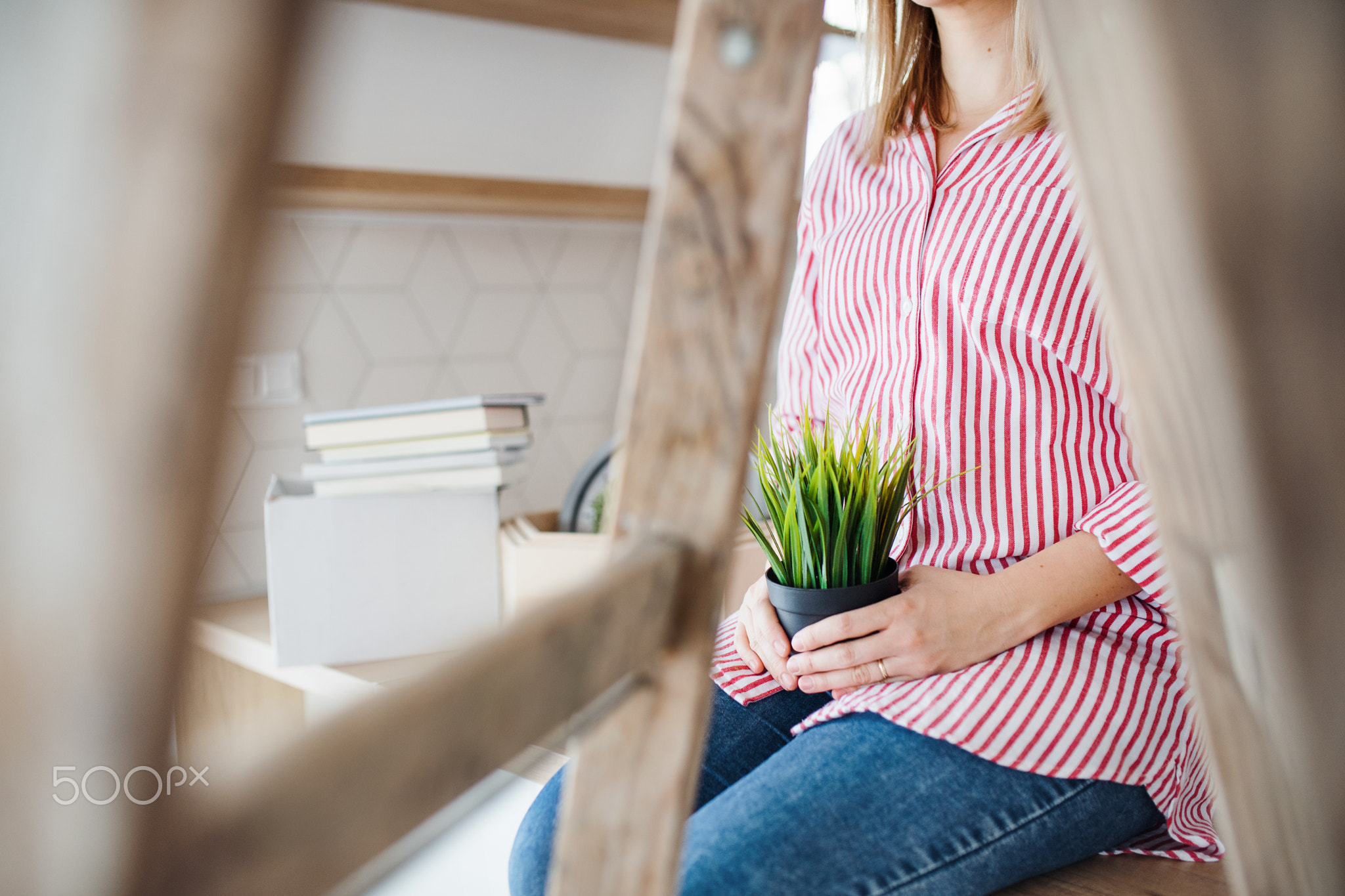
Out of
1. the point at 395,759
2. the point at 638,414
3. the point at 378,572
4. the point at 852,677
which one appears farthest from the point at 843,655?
the point at 378,572

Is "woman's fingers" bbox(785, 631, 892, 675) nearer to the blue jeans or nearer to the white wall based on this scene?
the blue jeans

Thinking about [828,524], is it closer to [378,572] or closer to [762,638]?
[762,638]

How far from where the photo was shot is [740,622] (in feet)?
2.56

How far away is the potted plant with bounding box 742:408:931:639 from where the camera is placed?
2.11 feet

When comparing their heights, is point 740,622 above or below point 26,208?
below

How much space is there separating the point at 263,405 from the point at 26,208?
1.48 m

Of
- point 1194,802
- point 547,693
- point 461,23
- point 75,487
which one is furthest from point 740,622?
point 461,23

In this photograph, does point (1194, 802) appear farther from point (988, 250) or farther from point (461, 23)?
point (461, 23)

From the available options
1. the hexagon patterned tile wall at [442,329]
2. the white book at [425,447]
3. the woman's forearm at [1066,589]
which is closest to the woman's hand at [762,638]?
the woman's forearm at [1066,589]

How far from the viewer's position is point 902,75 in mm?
893

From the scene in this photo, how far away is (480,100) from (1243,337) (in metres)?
1.35

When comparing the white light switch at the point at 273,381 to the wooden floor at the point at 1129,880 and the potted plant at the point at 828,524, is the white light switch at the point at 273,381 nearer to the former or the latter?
the potted plant at the point at 828,524

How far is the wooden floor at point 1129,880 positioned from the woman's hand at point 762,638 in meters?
0.21

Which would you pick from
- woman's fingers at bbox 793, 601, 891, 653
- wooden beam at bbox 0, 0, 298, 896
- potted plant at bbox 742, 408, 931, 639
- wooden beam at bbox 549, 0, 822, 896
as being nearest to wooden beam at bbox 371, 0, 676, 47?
potted plant at bbox 742, 408, 931, 639
